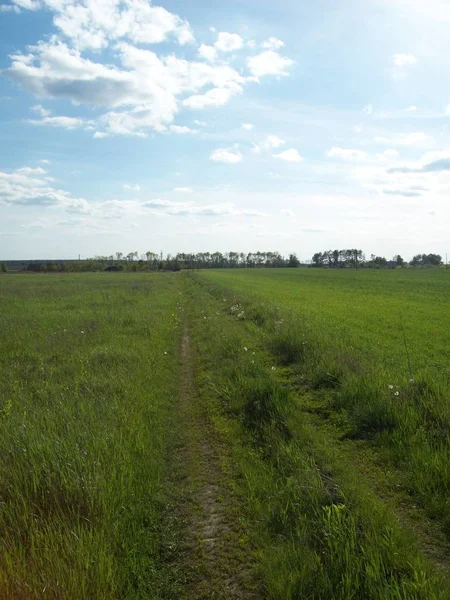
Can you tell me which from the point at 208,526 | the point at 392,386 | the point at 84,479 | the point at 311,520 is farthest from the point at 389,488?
the point at 84,479

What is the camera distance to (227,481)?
4.93 metres

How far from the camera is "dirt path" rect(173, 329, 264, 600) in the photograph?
340 centimetres

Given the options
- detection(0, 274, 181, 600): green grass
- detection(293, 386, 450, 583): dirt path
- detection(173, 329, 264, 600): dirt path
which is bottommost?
detection(173, 329, 264, 600): dirt path

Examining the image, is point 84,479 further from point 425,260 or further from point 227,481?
point 425,260

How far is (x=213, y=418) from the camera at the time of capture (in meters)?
6.98

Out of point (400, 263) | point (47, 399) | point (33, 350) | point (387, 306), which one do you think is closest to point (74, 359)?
point (33, 350)

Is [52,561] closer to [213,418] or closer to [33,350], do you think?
[213,418]

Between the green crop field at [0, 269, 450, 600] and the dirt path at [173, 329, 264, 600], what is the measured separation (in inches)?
0.7

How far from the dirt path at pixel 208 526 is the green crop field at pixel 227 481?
0.02m

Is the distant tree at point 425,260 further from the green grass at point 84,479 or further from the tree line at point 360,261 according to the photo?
the green grass at point 84,479

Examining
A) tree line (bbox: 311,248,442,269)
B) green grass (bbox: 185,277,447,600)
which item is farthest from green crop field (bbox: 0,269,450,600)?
tree line (bbox: 311,248,442,269)

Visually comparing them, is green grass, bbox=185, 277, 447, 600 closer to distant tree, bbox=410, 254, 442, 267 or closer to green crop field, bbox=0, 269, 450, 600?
green crop field, bbox=0, 269, 450, 600

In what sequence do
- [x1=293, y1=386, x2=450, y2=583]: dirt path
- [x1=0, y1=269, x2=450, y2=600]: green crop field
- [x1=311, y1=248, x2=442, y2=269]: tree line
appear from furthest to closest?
[x1=311, y1=248, x2=442, y2=269]: tree line < [x1=293, y1=386, x2=450, y2=583]: dirt path < [x1=0, y1=269, x2=450, y2=600]: green crop field

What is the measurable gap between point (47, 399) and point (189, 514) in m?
3.96
